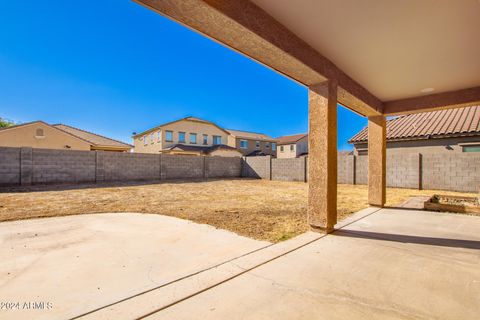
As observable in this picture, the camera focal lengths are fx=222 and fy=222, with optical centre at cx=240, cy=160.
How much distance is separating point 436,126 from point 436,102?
10.8 metres

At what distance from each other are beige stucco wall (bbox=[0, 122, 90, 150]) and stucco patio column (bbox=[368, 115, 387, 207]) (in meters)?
22.8

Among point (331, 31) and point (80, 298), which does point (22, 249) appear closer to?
point (80, 298)

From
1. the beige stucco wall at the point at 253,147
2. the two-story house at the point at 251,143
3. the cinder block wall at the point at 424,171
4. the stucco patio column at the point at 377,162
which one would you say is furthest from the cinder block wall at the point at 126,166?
the beige stucco wall at the point at 253,147

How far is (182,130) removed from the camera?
2853 centimetres

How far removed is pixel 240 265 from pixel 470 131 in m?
15.7

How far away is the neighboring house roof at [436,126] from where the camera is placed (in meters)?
12.5

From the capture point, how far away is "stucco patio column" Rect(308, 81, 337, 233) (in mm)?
4047

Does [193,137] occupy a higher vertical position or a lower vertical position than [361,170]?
higher

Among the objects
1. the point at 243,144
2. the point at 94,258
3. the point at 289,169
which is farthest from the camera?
the point at 243,144

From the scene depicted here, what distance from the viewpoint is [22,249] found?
3363 mm

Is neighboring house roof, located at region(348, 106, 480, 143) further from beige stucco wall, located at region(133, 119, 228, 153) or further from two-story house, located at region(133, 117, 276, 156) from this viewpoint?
beige stucco wall, located at region(133, 119, 228, 153)

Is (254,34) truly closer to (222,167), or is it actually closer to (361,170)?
(361,170)

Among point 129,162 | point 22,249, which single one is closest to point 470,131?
point 22,249

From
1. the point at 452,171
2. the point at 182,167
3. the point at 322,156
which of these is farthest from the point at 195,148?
the point at 322,156
